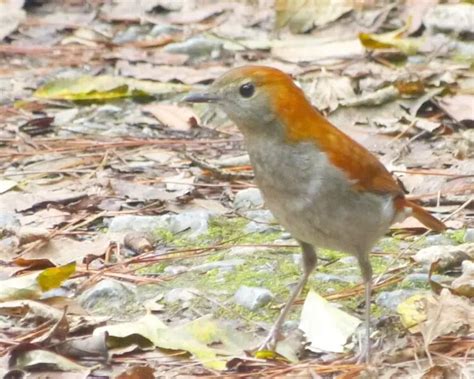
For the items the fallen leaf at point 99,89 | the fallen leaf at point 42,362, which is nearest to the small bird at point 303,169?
the fallen leaf at point 42,362

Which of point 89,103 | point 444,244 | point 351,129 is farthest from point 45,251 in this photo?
point 89,103

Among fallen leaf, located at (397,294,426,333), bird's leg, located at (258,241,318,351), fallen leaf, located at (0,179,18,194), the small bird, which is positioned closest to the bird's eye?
the small bird

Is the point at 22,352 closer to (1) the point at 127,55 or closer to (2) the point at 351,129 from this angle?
(2) the point at 351,129

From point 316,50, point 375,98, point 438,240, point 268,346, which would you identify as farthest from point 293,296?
point 316,50

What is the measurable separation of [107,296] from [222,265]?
65 cm

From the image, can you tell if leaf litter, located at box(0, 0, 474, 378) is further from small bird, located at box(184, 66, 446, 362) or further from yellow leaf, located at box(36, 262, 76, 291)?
small bird, located at box(184, 66, 446, 362)

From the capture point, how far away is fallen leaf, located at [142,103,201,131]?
27.1ft

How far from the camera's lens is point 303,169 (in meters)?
4.64

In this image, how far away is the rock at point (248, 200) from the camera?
6.57 metres

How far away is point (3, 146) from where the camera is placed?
799cm

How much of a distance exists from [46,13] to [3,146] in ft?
12.7

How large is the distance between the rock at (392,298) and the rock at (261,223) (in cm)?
114

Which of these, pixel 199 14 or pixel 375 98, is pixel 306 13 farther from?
pixel 375 98

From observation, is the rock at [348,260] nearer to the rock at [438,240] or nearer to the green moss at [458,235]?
the rock at [438,240]
